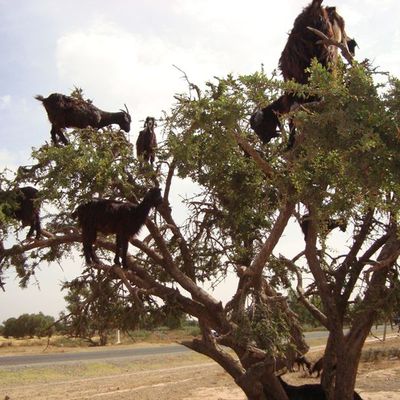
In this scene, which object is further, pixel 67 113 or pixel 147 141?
pixel 147 141

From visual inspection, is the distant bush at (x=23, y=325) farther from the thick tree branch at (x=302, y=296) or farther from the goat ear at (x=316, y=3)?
the goat ear at (x=316, y=3)

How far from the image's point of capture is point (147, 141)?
360 inches

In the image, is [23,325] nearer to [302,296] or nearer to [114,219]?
[302,296]

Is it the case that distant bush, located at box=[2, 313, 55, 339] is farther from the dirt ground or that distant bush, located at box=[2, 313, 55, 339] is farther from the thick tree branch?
the thick tree branch

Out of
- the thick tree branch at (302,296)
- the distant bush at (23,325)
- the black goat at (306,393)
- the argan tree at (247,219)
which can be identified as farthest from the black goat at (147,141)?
the distant bush at (23,325)

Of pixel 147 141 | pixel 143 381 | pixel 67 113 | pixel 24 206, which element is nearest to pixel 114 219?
pixel 24 206

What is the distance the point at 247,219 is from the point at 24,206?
3.61 metres

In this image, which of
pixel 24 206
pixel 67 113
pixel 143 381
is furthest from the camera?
pixel 143 381

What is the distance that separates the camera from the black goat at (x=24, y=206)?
7.77 metres

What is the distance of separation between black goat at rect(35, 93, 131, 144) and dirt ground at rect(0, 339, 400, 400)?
273 inches

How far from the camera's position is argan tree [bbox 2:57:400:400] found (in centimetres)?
557

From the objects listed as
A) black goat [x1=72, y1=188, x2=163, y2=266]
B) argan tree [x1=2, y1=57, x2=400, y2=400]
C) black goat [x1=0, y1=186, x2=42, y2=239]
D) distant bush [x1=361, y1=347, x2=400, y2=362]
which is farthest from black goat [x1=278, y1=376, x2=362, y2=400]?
distant bush [x1=361, y1=347, x2=400, y2=362]

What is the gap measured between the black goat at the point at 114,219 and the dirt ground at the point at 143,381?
6.37 meters

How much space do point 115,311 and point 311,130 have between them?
5.87 meters
